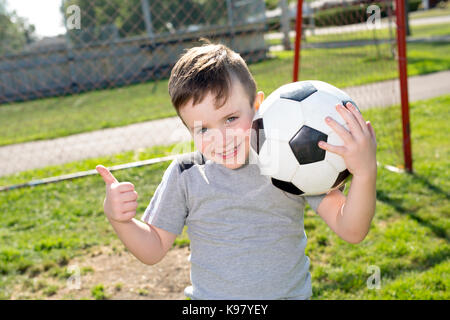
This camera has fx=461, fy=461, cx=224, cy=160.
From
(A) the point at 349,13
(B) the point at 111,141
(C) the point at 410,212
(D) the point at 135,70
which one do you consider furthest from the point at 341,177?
(D) the point at 135,70

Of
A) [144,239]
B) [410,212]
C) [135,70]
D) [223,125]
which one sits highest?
[223,125]

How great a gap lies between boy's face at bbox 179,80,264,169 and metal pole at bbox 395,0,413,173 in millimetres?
2870

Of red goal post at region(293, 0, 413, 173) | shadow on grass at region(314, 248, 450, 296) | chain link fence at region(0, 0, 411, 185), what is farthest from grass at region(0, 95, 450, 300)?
chain link fence at region(0, 0, 411, 185)

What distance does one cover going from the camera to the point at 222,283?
1.67m

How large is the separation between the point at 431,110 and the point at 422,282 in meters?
4.81

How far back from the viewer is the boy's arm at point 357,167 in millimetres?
1368

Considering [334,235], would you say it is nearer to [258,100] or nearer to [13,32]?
[258,100]

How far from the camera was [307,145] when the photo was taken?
150 cm

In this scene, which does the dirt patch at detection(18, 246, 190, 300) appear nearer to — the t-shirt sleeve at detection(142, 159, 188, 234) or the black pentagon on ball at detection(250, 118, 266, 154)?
the t-shirt sleeve at detection(142, 159, 188, 234)

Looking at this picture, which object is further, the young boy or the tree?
the tree

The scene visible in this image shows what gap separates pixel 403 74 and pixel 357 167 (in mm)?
3050

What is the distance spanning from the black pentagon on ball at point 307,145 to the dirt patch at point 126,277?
160 centimetres

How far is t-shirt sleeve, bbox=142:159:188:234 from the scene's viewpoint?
1.76 m

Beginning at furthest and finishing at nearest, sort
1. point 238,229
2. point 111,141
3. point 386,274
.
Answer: point 111,141
point 386,274
point 238,229
